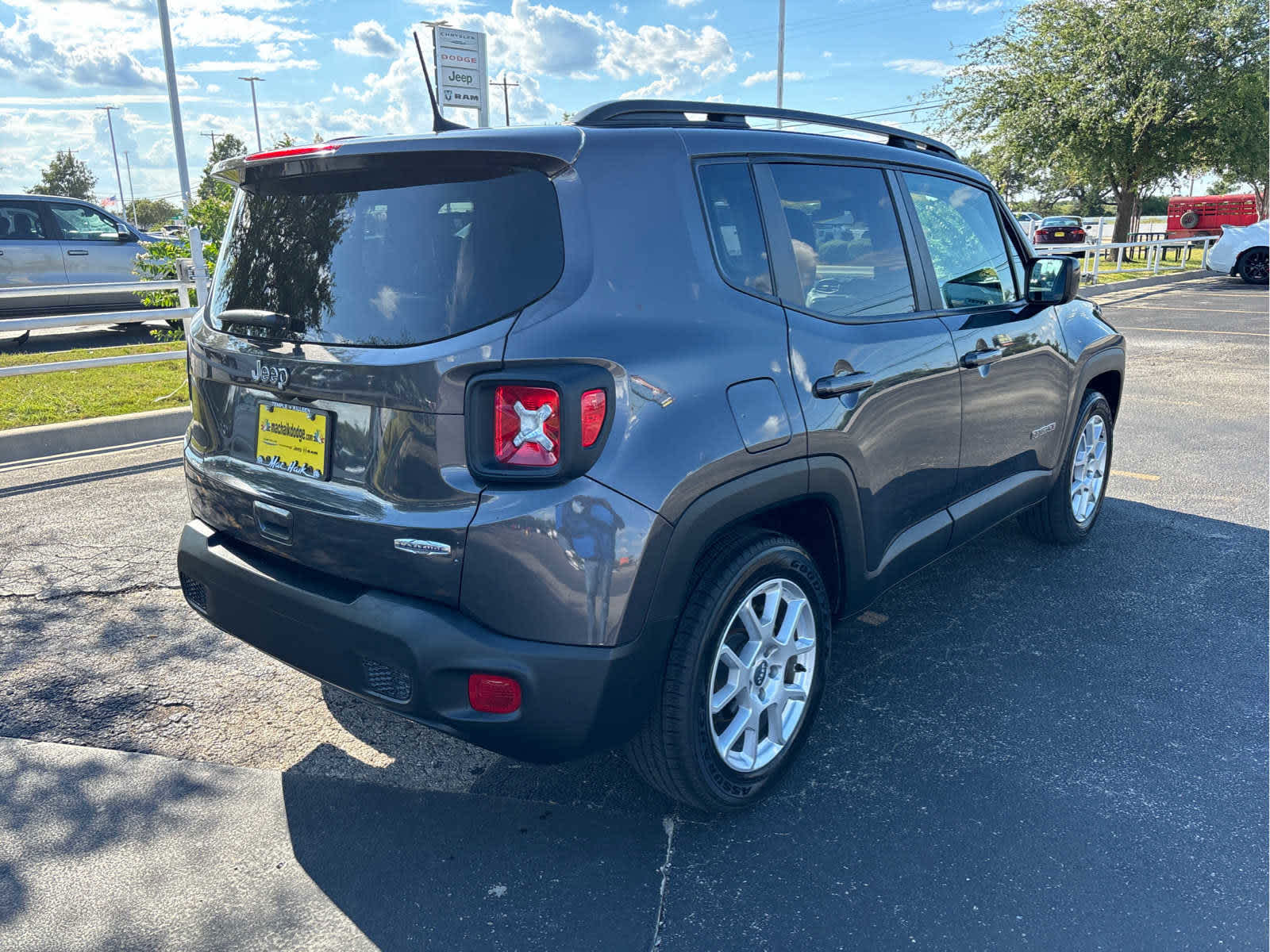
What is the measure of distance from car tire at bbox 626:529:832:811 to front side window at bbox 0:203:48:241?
44.1ft

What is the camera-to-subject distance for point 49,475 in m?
6.20

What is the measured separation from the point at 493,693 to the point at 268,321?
46.1 inches

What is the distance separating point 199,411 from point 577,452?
1407mm

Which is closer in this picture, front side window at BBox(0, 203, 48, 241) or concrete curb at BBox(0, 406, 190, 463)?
concrete curb at BBox(0, 406, 190, 463)

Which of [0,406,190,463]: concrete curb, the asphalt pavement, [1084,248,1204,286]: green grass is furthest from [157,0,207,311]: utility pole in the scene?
[1084,248,1204,286]: green grass

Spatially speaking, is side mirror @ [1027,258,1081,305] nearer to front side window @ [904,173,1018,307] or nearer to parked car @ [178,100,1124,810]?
front side window @ [904,173,1018,307]

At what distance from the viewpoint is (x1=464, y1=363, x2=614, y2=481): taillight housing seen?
2.16 meters

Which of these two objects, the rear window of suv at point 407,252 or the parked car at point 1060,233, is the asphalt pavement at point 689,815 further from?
the parked car at point 1060,233

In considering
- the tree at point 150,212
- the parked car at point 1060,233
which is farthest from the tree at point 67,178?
the parked car at point 1060,233

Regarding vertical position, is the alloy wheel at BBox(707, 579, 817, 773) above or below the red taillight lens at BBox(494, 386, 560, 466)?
below

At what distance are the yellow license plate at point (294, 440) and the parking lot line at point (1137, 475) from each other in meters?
5.28

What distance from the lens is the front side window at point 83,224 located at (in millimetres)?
13062

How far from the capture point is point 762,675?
109 inches

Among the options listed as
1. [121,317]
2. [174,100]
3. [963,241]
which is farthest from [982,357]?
[174,100]
